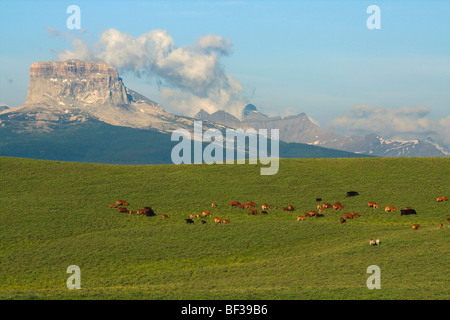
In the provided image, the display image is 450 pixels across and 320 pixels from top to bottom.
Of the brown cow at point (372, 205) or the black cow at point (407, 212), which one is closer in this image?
the black cow at point (407, 212)

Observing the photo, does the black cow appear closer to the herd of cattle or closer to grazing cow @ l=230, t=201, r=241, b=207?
the herd of cattle

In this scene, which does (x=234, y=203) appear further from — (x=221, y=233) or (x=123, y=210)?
(x=123, y=210)

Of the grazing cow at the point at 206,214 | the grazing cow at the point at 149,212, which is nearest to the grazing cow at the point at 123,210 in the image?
the grazing cow at the point at 149,212

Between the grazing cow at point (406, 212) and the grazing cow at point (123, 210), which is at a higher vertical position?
the grazing cow at point (123, 210)

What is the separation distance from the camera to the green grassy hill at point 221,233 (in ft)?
141

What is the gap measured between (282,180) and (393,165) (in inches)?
826

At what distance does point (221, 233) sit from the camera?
6234 centimetres

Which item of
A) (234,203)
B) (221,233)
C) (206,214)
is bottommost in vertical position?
(221,233)

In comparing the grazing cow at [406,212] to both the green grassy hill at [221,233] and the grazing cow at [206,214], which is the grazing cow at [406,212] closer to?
the green grassy hill at [221,233]

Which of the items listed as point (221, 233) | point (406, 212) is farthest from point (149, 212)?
point (406, 212)

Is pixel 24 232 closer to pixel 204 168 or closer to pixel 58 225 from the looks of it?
pixel 58 225

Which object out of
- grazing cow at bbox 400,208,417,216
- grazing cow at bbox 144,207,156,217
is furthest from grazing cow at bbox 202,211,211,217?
grazing cow at bbox 400,208,417,216

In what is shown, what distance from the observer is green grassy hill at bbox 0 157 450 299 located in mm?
43000
